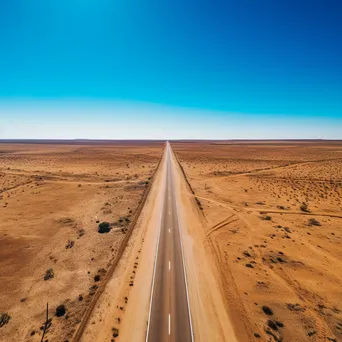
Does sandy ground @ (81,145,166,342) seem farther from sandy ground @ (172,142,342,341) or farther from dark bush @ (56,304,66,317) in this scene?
sandy ground @ (172,142,342,341)

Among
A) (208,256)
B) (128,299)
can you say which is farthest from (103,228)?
(208,256)

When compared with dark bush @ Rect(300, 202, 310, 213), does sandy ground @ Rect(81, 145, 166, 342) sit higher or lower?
lower

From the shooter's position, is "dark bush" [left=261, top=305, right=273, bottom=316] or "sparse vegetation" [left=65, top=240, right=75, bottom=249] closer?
"dark bush" [left=261, top=305, right=273, bottom=316]

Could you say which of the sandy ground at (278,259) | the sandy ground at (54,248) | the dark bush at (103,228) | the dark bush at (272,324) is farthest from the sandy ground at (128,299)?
the dark bush at (272,324)

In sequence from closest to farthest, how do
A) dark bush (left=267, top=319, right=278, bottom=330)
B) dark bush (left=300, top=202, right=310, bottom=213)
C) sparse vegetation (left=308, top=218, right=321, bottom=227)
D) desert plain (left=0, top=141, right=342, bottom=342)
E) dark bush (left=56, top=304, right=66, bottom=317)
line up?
dark bush (left=267, top=319, right=278, bottom=330), desert plain (left=0, top=141, right=342, bottom=342), dark bush (left=56, top=304, right=66, bottom=317), sparse vegetation (left=308, top=218, right=321, bottom=227), dark bush (left=300, top=202, right=310, bottom=213)

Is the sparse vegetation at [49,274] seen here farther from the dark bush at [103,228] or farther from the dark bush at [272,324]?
the dark bush at [272,324]

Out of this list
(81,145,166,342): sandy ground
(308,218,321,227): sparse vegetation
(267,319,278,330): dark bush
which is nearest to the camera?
(81,145,166,342): sandy ground

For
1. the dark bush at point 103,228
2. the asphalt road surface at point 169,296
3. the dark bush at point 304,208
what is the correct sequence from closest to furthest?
the asphalt road surface at point 169,296 → the dark bush at point 103,228 → the dark bush at point 304,208

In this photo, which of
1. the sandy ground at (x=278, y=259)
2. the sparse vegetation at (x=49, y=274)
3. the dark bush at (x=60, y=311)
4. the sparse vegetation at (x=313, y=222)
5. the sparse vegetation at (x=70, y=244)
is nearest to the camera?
the sandy ground at (x=278, y=259)

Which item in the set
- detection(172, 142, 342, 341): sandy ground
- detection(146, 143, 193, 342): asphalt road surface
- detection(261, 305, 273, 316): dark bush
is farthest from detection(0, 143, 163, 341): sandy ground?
detection(261, 305, 273, 316): dark bush
